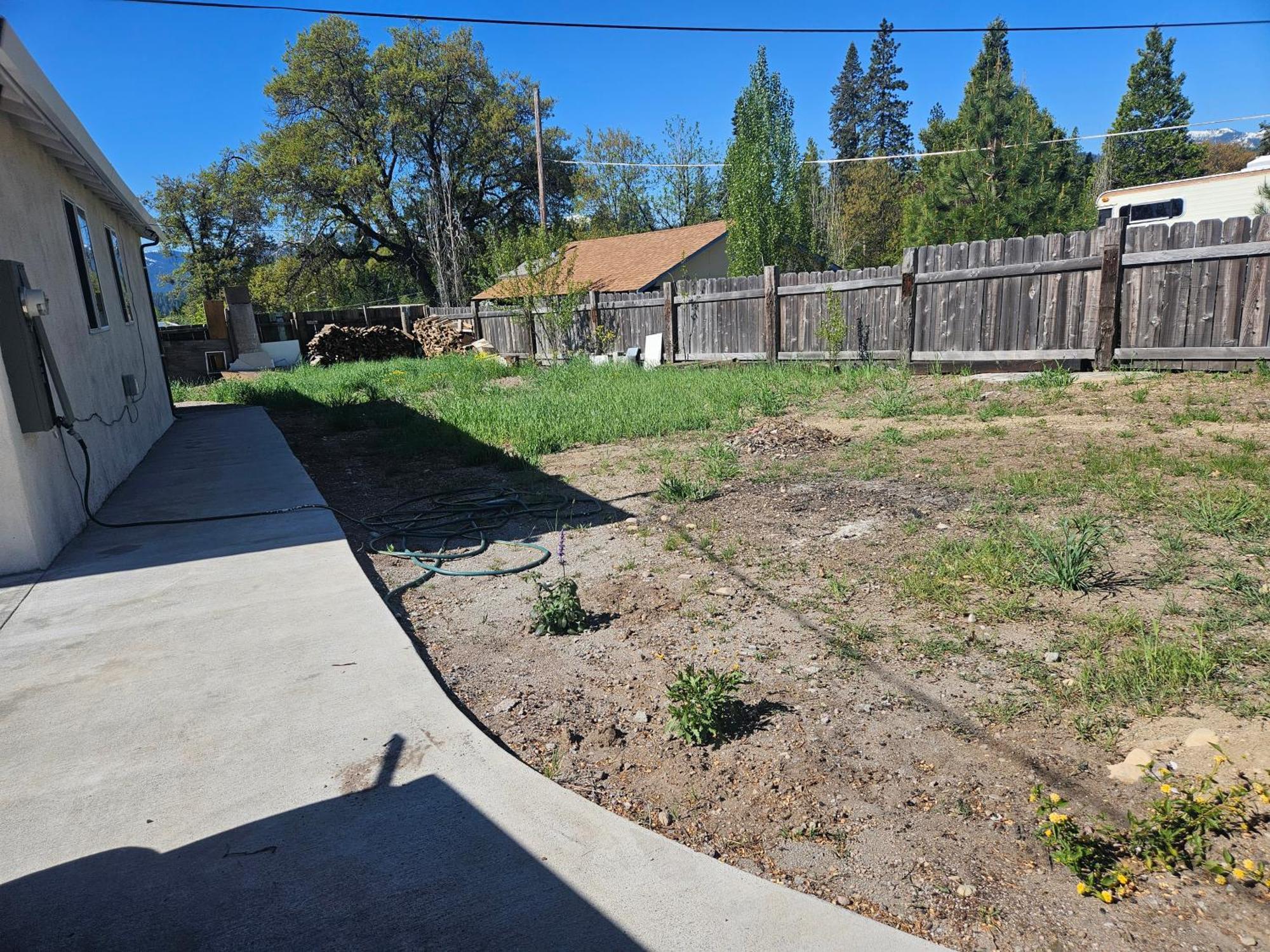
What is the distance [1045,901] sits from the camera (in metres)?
1.90

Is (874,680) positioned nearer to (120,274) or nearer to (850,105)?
(120,274)

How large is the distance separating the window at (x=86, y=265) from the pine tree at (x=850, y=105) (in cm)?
5732

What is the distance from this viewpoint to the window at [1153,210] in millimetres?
18234

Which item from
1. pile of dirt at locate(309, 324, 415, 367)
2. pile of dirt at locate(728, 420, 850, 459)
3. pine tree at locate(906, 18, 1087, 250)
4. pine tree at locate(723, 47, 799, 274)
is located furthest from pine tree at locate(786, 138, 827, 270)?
pile of dirt at locate(728, 420, 850, 459)

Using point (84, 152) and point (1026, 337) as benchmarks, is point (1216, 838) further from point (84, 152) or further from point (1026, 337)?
point (1026, 337)

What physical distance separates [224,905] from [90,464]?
16.6 ft

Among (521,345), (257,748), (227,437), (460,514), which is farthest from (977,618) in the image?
(521,345)

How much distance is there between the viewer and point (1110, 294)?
360 inches

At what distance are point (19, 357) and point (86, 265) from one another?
3.43 m

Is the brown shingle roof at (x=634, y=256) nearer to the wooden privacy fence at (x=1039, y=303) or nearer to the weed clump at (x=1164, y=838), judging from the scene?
the wooden privacy fence at (x=1039, y=303)

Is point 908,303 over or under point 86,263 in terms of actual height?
under

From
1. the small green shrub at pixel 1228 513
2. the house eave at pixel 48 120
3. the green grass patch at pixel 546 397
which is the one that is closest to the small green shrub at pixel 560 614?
the house eave at pixel 48 120

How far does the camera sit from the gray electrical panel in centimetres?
423

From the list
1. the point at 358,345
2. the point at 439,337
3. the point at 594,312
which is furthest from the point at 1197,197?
the point at 358,345
